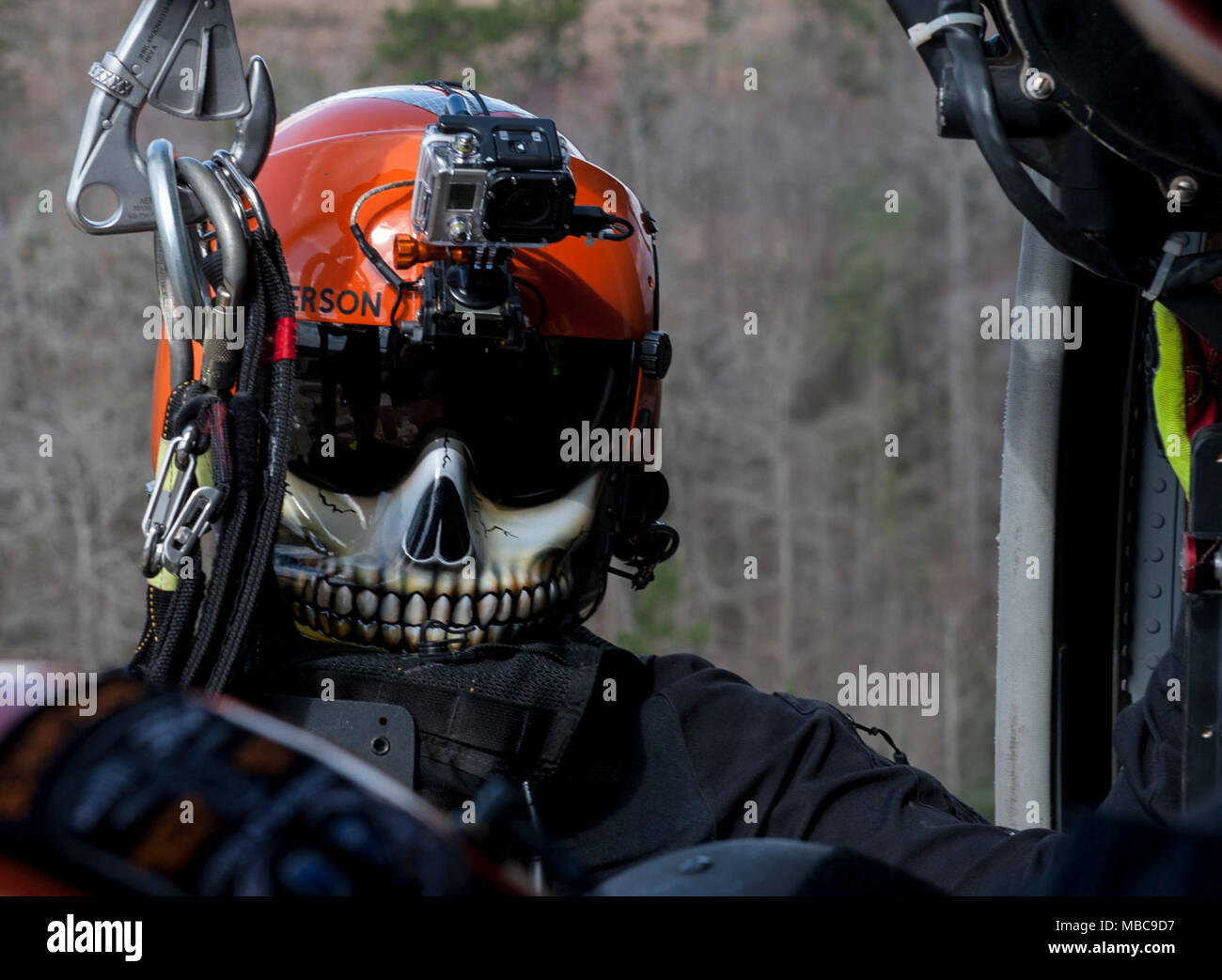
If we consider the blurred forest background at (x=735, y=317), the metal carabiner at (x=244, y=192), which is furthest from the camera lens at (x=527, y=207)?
the blurred forest background at (x=735, y=317)

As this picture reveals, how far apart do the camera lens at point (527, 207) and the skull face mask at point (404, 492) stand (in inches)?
6.8

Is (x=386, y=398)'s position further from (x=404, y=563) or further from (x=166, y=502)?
(x=166, y=502)

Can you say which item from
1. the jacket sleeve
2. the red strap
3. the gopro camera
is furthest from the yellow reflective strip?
the red strap

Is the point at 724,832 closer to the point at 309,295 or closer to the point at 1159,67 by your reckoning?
the point at 309,295

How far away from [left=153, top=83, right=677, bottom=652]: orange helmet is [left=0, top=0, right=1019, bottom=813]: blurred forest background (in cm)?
1183

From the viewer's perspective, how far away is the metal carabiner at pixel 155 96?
5.57 ft

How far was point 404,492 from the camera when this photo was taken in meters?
1.90

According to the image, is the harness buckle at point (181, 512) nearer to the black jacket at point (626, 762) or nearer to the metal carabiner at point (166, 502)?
the metal carabiner at point (166, 502)

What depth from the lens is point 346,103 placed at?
2160 millimetres

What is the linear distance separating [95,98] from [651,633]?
431 inches

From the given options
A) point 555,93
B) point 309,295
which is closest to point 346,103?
point 309,295

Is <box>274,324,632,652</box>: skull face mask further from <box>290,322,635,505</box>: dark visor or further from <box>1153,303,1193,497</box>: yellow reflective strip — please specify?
<box>1153,303,1193,497</box>: yellow reflective strip

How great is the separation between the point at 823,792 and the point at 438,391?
0.71 m

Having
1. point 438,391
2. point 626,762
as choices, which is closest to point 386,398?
point 438,391
